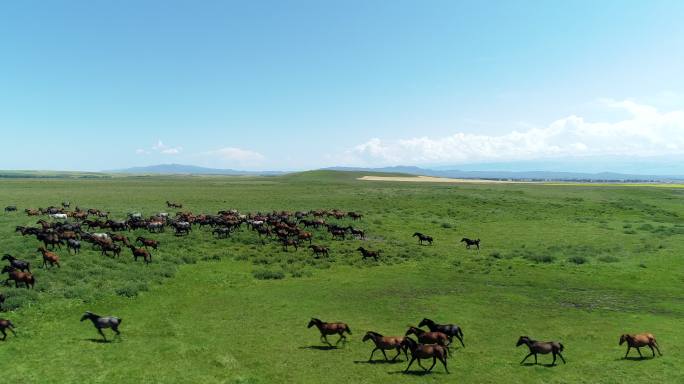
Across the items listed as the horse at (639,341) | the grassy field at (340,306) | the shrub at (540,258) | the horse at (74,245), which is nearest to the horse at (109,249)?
the grassy field at (340,306)

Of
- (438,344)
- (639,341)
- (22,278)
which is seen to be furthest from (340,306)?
(22,278)

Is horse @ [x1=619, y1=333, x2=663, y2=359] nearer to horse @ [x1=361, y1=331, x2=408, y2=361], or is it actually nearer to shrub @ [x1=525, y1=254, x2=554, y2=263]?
horse @ [x1=361, y1=331, x2=408, y2=361]

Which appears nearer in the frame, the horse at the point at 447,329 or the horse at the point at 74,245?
the horse at the point at 447,329

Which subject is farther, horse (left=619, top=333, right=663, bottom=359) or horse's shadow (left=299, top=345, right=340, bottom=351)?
horse's shadow (left=299, top=345, right=340, bottom=351)

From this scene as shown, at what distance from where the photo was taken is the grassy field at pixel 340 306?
42.5 ft

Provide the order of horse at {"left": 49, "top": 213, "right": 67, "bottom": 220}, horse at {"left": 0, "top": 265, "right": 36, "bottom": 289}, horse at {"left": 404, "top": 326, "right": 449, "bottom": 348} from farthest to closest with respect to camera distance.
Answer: horse at {"left": 49, "top": 213, "right": 67, "bottom": 220} < horse at {"left": 0, "top": 265, "right": 36, "bottom": 289} < horse at {"left": 404, "top": 326, "right": 449, "bottom": 348}

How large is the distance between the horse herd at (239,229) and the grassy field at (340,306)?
63cm

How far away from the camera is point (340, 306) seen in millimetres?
19641

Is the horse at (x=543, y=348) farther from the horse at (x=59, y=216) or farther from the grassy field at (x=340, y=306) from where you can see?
the horse at (x=59, y=216)

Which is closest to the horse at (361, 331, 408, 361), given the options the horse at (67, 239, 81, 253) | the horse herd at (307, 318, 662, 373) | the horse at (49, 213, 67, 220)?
the horse herd at (307, 318, 662, 373)

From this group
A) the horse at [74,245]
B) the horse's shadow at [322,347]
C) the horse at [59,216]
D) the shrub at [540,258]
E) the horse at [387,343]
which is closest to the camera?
the horse at [387,343]

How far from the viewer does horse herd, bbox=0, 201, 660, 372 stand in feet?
44.5

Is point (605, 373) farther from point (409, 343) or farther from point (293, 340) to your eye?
point (293, 340)

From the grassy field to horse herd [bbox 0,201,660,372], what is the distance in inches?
24.7
